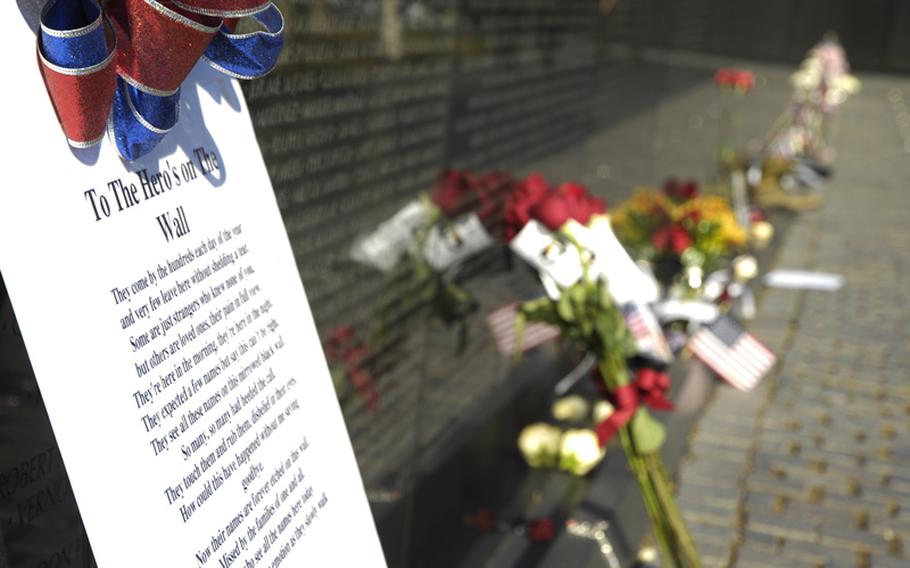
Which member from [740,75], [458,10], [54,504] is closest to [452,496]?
[458,10]

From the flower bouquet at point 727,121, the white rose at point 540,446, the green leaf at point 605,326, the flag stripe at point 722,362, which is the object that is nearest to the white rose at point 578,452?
the white rose at point 540,446

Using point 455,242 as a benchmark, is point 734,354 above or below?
below

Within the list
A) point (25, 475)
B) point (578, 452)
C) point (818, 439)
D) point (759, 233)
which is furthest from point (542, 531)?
point (759, 233)

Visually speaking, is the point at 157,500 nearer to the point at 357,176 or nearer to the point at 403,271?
the point at 357,176

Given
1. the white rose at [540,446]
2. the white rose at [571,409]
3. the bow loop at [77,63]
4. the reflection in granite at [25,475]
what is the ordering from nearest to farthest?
1. the bow loop at [77,63]
2. the reflection in granite at [25,475]
3. the white rose at [540,446]
4. the white rose at [571,409]

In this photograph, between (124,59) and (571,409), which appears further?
(571,409)

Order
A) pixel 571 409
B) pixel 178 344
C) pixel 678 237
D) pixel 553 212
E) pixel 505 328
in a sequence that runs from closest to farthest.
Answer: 1. pixel 178 344
2. pixel 553 212
3. pixel 505 328
4. pixel 571 409
5. pixel 678 237

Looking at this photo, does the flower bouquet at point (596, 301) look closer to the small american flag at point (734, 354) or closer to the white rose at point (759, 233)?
the small american flag at point (734, 354)

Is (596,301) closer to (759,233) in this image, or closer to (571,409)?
(571,409)

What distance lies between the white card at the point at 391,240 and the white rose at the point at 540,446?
3.91 feet

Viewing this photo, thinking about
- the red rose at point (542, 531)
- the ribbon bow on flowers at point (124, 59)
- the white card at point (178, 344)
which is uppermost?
the ribbon bow on flowers at point (124, 59)

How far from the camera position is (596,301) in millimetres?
2926

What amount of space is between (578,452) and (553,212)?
1433 mm

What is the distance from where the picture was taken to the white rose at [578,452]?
13.2 feet
